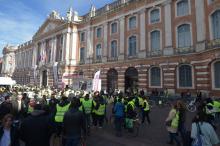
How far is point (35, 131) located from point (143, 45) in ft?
88.5

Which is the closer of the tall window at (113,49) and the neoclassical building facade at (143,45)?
the neoclassical building facade at (143,45)

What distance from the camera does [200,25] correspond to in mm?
23719

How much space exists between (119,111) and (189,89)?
53.8ft

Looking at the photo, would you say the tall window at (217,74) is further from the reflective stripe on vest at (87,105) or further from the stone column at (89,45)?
the stone column at (89,45)

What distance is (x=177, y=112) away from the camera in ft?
27.5

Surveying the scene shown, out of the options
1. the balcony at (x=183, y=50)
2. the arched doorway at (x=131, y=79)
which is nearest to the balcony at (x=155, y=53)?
the balcony at (x=183, y=50)

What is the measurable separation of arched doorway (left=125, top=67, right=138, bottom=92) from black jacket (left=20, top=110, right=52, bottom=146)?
87.0ft

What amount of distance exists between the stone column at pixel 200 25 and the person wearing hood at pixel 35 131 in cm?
2177

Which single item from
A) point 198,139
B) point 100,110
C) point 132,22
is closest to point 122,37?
point 132,22

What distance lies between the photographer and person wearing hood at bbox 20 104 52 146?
474cm

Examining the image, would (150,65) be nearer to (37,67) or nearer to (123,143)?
(123,143)

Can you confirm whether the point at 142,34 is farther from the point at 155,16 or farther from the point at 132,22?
the point at 132,22

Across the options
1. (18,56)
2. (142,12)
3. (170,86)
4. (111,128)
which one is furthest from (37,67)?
(111,128)

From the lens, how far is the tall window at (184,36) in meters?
25.7
